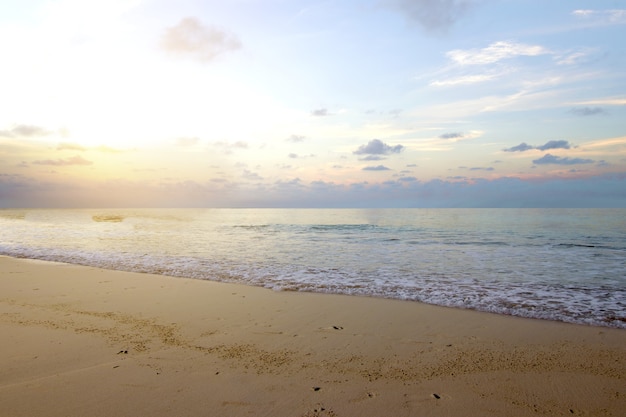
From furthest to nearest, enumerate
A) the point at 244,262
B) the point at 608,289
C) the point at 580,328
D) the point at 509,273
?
the point at 244,262, the point at 509,273, the point at 608,289, the point at 580,328

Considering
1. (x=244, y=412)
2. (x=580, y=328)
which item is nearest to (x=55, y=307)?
(x=244, y=412)

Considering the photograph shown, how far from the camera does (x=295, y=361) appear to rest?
16.7ft

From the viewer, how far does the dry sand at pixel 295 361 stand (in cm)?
391

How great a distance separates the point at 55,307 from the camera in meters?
7.95

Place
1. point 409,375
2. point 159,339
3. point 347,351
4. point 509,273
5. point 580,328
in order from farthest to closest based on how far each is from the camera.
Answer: point 509,273, point 580,328, point 159,339, point 347,351, point 409,375

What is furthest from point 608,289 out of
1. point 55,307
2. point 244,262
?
point 55,307

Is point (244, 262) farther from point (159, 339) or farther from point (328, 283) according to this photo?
point (159, 339)

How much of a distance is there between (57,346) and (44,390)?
165cm

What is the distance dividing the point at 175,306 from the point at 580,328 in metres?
8.03

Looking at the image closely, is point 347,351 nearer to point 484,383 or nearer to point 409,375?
point 409,375

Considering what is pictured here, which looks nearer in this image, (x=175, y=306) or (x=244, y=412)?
(x=244, y=412)

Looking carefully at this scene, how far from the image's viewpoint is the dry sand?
391 centimetres

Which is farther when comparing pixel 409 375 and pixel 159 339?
pixel 159 339

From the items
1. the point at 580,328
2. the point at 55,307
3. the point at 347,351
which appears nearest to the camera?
the point at 347,351
